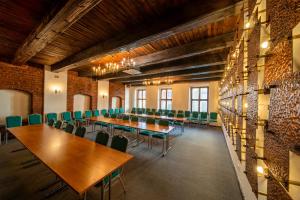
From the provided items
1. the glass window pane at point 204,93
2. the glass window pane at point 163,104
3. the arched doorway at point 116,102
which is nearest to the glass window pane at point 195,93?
the glass window pane at point 204,93

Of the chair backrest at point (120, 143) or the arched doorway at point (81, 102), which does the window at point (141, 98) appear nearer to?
the arched doorway at point (81, 102)

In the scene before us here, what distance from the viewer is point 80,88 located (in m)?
7.45

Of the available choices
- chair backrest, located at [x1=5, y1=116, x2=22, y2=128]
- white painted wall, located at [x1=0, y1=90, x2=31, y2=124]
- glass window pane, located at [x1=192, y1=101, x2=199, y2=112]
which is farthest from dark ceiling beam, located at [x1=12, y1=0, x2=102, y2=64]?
glass window pane, located at [x1=192, y1=101, x2=199, y2=112]

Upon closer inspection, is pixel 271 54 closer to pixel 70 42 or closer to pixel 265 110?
pixel 265 110

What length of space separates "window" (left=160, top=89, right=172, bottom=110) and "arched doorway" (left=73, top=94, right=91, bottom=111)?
5762mm

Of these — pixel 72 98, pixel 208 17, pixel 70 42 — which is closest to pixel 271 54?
pixel 208 17

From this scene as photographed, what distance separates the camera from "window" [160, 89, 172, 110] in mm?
10502

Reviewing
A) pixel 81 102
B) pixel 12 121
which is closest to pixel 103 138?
pixel 12 121

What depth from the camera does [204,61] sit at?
4250 mm

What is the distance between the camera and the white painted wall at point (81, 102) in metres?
7.59

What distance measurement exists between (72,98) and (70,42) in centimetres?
459

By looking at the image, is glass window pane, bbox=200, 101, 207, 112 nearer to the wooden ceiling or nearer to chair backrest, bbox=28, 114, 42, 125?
the wooden ceiling

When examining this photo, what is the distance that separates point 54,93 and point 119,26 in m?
5.68

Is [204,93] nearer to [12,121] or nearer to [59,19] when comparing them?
[59,19]
